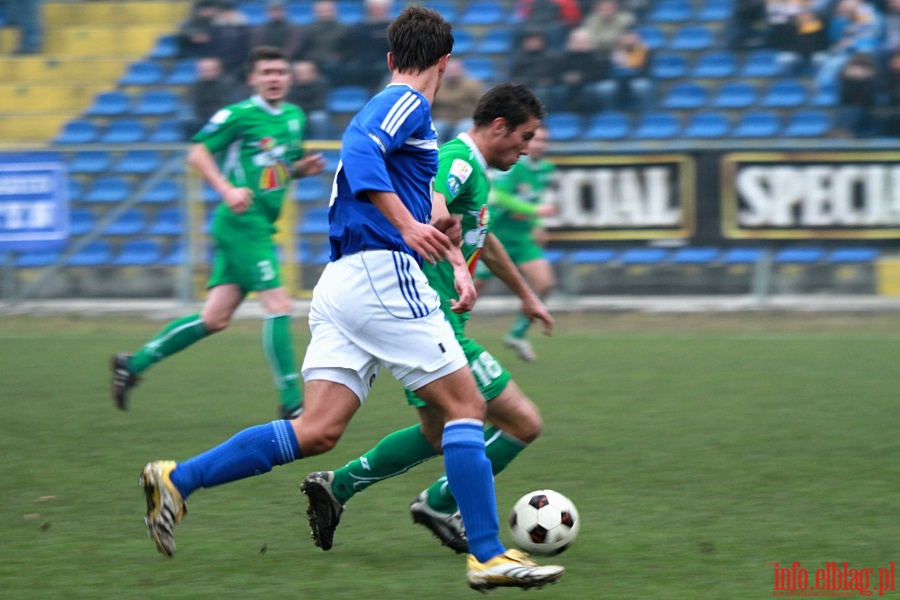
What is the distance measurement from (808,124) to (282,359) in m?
9.66

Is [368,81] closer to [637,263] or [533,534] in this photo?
[637,263]

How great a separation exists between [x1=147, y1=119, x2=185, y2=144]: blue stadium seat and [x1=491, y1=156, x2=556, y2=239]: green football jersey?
6.66 m

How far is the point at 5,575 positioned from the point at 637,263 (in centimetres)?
1002

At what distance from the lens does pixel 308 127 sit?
15.4 m

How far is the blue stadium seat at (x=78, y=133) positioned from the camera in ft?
55.0

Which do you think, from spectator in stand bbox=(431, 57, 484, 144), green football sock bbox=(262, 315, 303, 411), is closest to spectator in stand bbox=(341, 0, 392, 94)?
spectator in stand bbox=(431, 57, 484, 144)

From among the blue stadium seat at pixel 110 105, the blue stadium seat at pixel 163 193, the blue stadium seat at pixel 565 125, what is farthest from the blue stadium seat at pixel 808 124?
the blue stadium seat at pixel 110 105

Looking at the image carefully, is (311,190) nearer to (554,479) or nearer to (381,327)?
(554,479)

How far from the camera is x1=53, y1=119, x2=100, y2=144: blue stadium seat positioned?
55.0 ft

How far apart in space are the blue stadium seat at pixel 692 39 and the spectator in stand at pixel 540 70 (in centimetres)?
196

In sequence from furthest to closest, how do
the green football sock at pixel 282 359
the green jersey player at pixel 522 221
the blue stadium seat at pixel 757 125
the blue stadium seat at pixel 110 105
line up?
the blue stadium seat at pixel 110 105, the blue stadium seat at pixel 757 125, the green jersey player at pixel 522 221, the green football sock at pixel 282 359

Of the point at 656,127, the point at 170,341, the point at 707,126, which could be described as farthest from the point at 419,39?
the point at 707,126

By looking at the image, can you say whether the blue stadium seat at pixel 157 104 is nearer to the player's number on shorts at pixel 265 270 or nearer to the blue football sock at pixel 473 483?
the player's number on shorts at pixel 265 270

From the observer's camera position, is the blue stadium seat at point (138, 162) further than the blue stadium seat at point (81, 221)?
Yes
